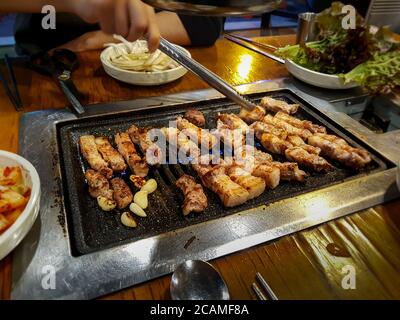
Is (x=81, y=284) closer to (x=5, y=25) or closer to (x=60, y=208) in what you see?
(x=60, y=208)

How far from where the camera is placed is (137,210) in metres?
1.58

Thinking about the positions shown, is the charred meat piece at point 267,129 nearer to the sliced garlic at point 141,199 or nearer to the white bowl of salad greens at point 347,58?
the white bowl of salad greens at point 347,58

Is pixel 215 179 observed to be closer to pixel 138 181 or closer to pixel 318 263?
pixel 138 181

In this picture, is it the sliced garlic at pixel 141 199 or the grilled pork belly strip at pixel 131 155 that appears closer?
the sliced garlic at pixel 141 199

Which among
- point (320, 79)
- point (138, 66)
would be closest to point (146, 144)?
point (138, 66)

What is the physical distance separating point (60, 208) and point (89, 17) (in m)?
1.01

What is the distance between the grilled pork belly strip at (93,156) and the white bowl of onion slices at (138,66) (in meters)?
0.78

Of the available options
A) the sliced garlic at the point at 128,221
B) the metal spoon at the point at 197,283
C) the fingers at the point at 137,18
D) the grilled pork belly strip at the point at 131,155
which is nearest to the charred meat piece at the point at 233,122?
the grilled pork belly strip at the point at 131,155

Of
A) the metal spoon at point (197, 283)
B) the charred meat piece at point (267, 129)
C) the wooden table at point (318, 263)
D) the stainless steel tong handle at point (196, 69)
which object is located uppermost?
the stainless steel tong handle at point (196, 69)

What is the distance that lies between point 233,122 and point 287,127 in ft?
1.26

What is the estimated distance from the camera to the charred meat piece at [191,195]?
1580mm

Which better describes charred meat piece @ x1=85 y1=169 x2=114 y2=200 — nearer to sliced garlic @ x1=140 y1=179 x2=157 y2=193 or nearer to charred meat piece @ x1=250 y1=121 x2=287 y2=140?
sliced garlic @ x1=140 y1=179 x2=157 y2=193

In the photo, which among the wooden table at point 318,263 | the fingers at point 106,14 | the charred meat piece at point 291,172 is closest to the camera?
the wooden table at point 318,263

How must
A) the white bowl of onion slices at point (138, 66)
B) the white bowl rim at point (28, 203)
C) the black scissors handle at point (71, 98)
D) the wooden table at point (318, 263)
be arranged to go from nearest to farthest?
the white bowl rim at point (28, 203)
the wooden table at point (318, 263)
the black scissors handle at point (71, 98)
the white bowl of onion slices at point (138, 66)
